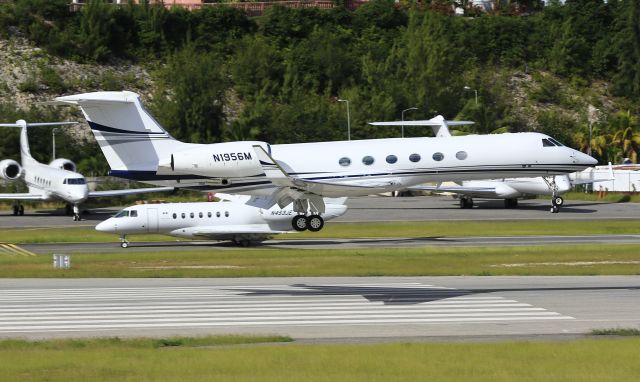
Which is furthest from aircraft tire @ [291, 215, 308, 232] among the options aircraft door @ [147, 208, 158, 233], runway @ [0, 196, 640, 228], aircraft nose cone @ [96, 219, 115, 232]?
runway @ [0, 196, 640, 228]

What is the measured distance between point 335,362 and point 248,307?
29.7ft

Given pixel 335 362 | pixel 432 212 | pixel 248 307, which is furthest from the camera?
pixel 432 212

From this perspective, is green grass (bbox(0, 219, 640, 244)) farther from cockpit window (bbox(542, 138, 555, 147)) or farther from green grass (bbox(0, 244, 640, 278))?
cockpit window (bbox(542, 138, 555, 147))

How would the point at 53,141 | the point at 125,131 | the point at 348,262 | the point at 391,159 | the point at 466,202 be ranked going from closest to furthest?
1. the point at 125,131
2. the point at 348,262
3. the point at 391,159
4. the point at 466,202
5. the point at 53,141

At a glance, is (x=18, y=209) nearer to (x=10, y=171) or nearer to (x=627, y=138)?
(x=10, y=171)

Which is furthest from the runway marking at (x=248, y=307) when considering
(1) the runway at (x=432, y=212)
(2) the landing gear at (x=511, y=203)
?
(2) the landing gear at (x=511, y=203)

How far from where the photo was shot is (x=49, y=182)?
7938cm

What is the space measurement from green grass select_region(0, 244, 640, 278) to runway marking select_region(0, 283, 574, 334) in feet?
18.5

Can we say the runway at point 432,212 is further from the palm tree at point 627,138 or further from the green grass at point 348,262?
the palm tree at point 627,138

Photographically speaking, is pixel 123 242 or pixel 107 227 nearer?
pixel 123 242

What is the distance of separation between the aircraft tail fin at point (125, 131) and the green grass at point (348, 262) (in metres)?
4.63

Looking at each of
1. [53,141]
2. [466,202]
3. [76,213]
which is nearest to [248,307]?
[76,213]

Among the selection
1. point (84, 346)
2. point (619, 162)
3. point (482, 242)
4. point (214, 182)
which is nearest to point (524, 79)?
point (619, 162)

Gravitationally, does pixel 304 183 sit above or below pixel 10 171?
above
